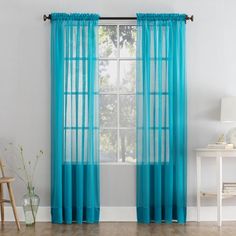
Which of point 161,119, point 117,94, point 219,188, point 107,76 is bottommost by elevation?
point 219,188

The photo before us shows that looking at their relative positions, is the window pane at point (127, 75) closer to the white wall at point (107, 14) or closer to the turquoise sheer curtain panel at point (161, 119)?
the turquoise sheer curtain panel at point (161, 119)

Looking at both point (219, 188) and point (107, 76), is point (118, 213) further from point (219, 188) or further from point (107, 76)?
point (107, 76)

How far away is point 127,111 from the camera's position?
640 cm

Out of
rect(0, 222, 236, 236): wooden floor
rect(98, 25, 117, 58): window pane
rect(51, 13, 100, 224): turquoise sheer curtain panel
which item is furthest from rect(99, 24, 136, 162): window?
rect(0, 222, 236, 236): wooden floor

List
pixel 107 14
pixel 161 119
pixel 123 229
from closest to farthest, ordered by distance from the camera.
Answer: pixel 123 229, pixel 161 119, pixel 107 14

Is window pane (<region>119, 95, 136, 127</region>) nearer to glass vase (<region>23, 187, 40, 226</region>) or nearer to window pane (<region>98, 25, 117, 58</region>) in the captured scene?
window pane (<region>98, 25, 117, 58</region>)

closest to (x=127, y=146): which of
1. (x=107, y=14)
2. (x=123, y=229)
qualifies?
(x=123, y=229)

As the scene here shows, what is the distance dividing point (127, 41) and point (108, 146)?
1197 millimetres

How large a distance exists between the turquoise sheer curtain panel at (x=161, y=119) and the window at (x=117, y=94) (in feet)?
0.64

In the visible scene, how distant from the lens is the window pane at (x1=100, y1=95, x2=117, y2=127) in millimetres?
6387

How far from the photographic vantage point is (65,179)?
6.18 meters

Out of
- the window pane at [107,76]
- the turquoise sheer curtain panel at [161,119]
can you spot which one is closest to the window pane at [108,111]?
the window pane at [107,76]

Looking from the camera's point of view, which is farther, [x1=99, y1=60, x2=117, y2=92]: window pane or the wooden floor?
[x1=99, y1=60, x2=117, y2=92]: window pane

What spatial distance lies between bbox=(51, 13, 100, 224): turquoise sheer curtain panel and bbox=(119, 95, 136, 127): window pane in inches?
12.5
